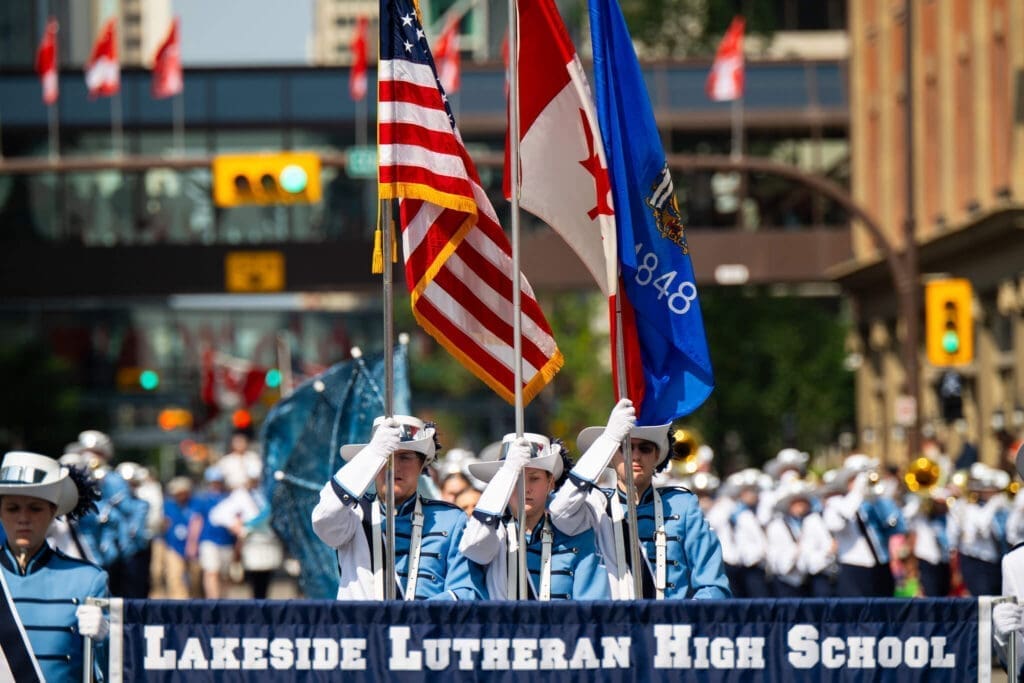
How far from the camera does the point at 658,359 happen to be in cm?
918

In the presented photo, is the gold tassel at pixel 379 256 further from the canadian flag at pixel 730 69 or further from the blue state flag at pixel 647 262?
the canadian flag at pixel 730 69

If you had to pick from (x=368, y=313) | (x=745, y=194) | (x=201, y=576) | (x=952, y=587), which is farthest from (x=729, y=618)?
(x=368, y=313)

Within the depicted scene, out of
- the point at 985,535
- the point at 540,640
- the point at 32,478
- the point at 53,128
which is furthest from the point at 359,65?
the point at 540,640

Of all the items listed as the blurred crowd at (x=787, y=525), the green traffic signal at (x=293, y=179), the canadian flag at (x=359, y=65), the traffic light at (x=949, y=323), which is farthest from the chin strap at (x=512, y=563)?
the canadian flag at (x=359, y=65)

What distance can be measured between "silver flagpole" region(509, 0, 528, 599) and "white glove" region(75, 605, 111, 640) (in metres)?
1.78

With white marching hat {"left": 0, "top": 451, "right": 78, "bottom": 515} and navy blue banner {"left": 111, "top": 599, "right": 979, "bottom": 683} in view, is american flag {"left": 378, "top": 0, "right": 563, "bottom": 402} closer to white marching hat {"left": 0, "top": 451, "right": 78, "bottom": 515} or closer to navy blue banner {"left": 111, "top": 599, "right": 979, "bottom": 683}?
white marching hat {"left": 0, "top": 451, "right": 78, "bottom": 515}

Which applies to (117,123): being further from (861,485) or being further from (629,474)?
(629,474)

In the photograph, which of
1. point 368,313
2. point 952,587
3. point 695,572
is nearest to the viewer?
point 695,572

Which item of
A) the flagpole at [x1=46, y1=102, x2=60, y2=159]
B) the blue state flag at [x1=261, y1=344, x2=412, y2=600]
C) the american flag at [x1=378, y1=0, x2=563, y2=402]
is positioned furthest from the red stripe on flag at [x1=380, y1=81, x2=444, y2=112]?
the flagpole at [x1=46, y1=102, x2=60, y2=159]

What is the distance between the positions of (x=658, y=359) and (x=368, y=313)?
101083 mm

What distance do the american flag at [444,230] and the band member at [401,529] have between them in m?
0.46

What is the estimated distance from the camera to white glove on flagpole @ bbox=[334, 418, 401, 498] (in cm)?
854

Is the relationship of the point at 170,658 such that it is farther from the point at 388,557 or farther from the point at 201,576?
the point at 201,576

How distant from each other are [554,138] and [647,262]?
0.76 metres
